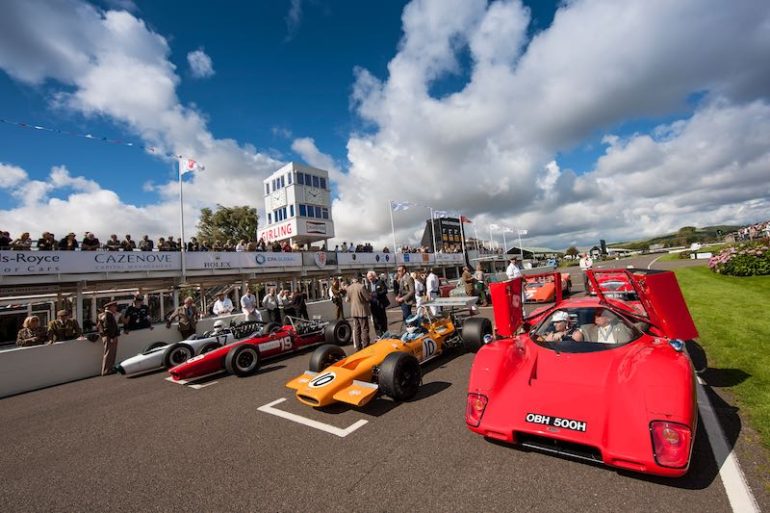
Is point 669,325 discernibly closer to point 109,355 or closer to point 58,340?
point 109,355

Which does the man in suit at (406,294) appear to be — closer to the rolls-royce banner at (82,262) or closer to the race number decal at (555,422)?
the race number decal at (555,422)

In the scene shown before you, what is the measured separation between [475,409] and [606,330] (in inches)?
77.4

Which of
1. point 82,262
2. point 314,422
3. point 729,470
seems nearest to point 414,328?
point 314,422

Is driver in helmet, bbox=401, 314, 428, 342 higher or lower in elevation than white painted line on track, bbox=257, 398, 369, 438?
higher

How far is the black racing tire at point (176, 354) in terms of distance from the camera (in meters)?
8.12

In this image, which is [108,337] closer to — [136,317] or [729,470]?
[136,317]

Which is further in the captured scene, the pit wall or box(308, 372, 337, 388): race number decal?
the pit wall

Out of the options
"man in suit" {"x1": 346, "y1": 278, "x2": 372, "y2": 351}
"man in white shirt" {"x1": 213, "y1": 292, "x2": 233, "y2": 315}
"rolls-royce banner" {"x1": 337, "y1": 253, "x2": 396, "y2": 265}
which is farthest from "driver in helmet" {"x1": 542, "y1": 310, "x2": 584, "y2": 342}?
"rolls-royce banner" {"x1": 337, "y1": 253, "x2": 396, "y2": 265}

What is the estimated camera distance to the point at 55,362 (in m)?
8.30

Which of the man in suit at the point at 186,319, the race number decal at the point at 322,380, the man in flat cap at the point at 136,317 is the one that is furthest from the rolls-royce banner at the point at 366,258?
the race number decal at the point at 322,380

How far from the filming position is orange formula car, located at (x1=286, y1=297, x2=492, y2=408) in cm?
448

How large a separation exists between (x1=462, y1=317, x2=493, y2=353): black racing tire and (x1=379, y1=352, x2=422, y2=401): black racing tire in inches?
81.2

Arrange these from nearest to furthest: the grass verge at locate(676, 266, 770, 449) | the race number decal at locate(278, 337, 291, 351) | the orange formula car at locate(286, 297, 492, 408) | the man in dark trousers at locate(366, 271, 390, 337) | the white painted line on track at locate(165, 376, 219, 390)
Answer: the grass verge at locate(676, 266, 770, 449), the orange formula car at locate(286, 297, 492, 408), the white painted line on track at locate(165, 376, 219, 390), the race number decal at locate(278, 337, 291, 351), the man in dark trousers at locate(366, 271, 390, 337)

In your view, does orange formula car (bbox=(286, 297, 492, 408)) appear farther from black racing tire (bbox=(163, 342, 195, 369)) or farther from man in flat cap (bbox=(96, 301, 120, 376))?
man in flat cap (bbox=(96, 301, 120, 376))
